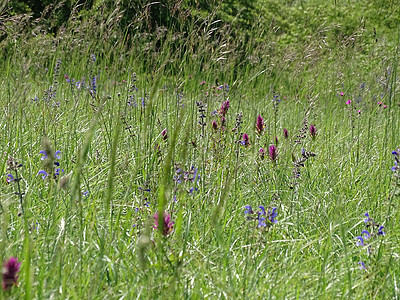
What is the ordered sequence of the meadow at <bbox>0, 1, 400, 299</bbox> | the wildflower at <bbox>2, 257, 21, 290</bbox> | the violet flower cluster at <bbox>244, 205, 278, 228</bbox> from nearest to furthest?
the wildflower at <bbox>2, 257, 21, 290</bbox> < the meadow at <bbox>0, 1, 400, 299</bbox> < the violet flower cluster at <bbox>244, 205, 278, 228</bbox>

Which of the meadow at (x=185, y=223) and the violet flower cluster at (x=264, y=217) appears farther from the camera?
the violet flower cluster at (x=264, y=217)

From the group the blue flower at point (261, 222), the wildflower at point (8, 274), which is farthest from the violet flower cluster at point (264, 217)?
the wildflower at point (8, 274)

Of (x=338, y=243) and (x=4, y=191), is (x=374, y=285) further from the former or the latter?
(x=4, y=191)

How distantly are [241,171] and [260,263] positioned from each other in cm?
116

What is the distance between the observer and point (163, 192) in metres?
0.94

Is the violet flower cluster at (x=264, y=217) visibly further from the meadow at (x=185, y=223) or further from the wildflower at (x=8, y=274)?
the wildflower at (x=8, y=274)

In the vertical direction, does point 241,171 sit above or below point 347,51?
below

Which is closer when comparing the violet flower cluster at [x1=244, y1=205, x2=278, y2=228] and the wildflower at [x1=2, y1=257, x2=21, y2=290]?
the wildflower at [x1=2, y1=257, x2=21, y2=290]

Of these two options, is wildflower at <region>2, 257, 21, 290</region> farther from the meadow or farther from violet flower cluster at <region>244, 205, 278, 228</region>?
violet flower cluster at <region>244, 205, 278, 228</region>

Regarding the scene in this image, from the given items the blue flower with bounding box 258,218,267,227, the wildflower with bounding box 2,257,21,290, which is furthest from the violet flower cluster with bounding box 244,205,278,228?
the wildflower with bounding box 2,257,21,290

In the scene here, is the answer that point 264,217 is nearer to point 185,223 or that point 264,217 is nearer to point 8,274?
point 185,223

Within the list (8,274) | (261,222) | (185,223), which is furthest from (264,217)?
(8,274)

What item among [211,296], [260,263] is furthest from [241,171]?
[211,296]

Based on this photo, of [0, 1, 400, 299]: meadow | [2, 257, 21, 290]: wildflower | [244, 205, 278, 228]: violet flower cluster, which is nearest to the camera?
[2, 257, 21, 290]: wildflower
